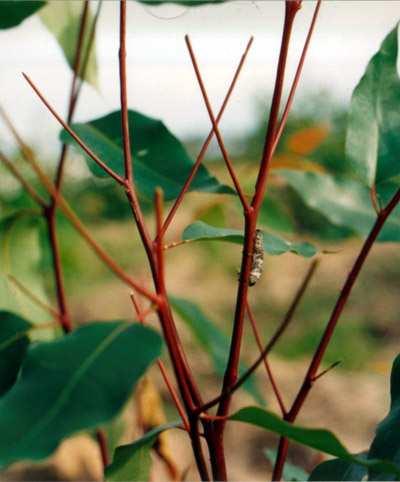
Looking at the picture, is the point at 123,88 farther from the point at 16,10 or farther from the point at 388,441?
the point at 388,441

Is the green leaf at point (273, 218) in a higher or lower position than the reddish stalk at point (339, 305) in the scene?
lower

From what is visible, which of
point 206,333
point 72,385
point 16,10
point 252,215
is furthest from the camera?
point 206,333

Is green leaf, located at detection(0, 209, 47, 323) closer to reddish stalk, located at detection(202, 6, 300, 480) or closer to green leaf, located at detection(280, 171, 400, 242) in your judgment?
green leaf, located at detection(280, 171, 400, 242)

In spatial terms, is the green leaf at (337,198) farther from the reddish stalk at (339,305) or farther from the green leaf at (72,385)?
the green leaf at (72,385)

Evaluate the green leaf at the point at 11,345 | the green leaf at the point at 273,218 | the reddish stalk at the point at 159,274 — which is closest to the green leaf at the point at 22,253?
the green leaf at the point at 11,345

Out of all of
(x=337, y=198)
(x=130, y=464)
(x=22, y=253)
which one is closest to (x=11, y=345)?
(x=130, y=464)

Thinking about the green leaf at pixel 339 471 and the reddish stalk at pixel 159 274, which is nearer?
the reddish stalk at pixel 159 274

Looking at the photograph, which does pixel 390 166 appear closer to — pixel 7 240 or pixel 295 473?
pixel 295 473
